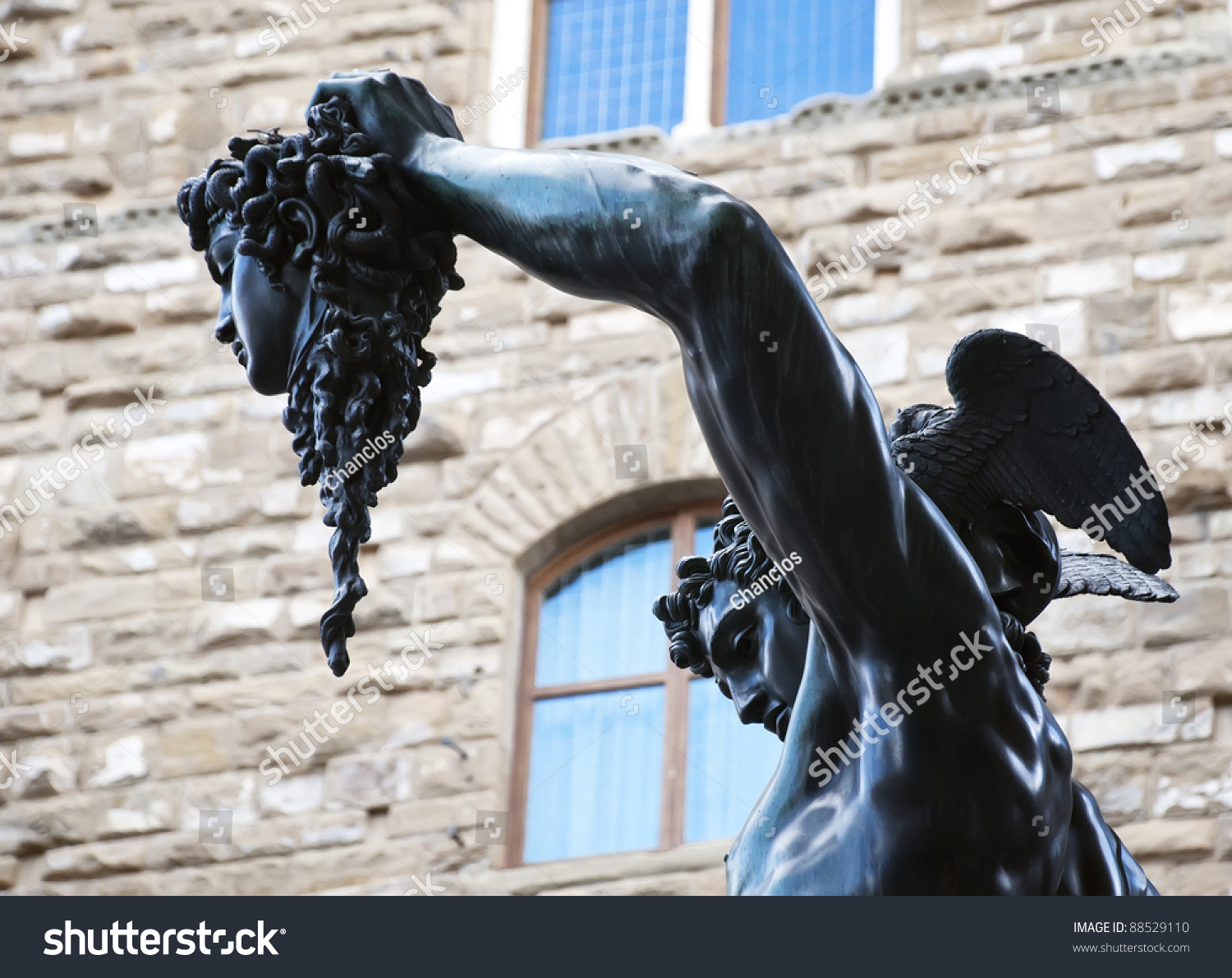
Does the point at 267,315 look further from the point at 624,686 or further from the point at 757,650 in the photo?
the point at 624,686

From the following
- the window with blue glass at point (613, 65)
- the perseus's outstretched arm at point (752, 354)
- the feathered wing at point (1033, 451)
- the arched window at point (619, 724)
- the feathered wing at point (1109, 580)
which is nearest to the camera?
the perseus's outstretched arm at point (752, 354)

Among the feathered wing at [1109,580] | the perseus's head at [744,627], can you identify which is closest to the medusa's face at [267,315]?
the perseus's head at [744,627]

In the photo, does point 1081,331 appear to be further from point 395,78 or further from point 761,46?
point 395,78

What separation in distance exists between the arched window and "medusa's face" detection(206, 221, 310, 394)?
16.8 ft

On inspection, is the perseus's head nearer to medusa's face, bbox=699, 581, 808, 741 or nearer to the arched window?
medusa's face, bbox=699, 581, 808, 741

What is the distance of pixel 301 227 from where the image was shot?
6.17 ft

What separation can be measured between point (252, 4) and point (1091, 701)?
3.76 m

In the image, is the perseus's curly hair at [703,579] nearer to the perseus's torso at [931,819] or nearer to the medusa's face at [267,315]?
the perseus's torso at [931,819]

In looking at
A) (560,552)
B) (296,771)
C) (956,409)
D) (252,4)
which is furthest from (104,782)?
(956,409)

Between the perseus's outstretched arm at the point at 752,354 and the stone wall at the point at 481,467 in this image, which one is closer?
the perseus's outstretched arm at the point at 752,354

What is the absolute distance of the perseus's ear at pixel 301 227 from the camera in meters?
1.87

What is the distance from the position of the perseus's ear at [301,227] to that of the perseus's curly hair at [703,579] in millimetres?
482

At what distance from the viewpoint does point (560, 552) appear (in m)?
7.52

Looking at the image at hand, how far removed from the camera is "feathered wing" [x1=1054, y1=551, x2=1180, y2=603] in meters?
2.35
